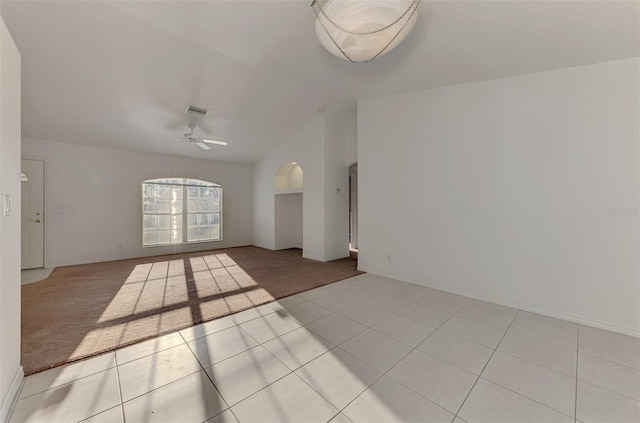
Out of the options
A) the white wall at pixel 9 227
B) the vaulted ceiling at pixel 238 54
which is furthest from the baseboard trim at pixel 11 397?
the vaulted ceiling at pixel 238 54

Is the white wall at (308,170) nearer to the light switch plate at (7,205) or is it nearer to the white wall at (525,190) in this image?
the white wall at (525,190)

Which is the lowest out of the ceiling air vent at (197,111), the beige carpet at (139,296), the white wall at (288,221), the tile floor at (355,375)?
the tile floor at (355,375)

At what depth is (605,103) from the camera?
2561 mm

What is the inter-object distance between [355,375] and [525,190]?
115 inches

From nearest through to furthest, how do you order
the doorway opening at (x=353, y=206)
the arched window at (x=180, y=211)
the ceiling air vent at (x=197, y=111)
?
the ceiling air vent at (x=197, y=111)
the arched window at (x=180, y=211)
the doorway opening at (x=353, y=206)

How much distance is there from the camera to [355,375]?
Answer: 185 cm

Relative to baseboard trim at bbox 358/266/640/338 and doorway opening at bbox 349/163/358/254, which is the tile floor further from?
doorway opening at bbox 349/163/358/254

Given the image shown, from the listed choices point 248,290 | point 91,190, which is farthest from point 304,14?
point 91,190

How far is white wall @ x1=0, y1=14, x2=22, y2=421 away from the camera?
148 cm

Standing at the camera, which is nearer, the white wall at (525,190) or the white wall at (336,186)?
the white wall at (525,190)

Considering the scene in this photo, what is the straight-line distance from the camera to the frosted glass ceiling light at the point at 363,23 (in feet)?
5.70

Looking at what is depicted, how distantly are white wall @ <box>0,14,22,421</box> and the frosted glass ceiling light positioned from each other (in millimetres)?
2047

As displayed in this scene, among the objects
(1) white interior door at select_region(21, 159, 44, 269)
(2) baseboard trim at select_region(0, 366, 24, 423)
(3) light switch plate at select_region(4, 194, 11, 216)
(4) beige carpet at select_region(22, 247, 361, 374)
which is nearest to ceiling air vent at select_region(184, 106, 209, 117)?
(4) beige carpet at select_region(22, 247, 361, 374)

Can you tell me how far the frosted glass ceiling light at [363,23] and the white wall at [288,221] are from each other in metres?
5.23
